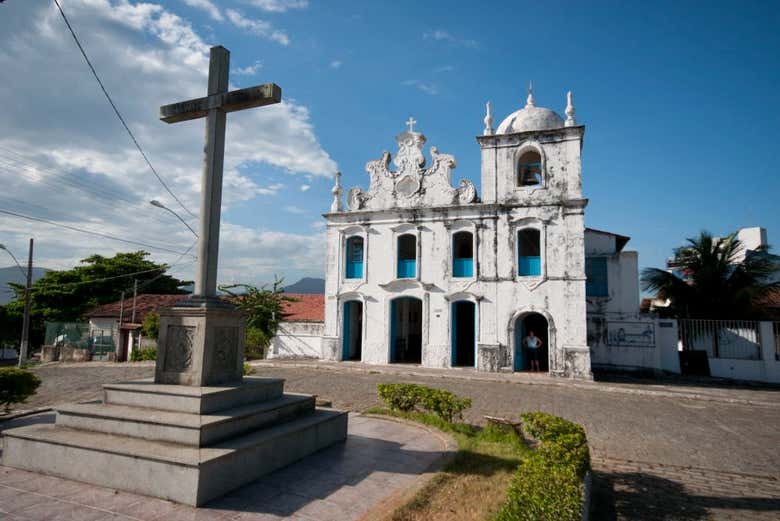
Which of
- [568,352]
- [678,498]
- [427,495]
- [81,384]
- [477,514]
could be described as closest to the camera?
[477,514]

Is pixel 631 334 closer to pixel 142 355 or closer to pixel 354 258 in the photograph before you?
pixel 354 258

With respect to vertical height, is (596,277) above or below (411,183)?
below

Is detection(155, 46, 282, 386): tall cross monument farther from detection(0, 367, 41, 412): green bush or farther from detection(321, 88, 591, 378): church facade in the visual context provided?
detection(321, 88, 591, 378): church facade

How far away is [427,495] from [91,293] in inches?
1328

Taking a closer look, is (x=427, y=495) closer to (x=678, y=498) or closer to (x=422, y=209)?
(x=678, y=498)

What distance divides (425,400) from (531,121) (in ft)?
43.1

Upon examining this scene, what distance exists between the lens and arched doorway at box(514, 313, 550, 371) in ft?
53.7

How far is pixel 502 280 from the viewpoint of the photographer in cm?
1659

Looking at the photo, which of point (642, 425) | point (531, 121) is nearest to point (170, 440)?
point (642, 425)

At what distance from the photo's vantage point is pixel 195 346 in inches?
207

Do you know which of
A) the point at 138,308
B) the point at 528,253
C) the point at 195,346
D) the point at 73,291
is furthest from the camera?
the point at 73,291

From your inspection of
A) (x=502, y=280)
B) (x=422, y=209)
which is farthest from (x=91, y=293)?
(x=502, y=280)

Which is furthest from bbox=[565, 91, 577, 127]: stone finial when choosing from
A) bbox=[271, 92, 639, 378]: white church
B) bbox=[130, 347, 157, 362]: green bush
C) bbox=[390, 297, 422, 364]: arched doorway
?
bbox=[130, 347, 157, 362]: green bush

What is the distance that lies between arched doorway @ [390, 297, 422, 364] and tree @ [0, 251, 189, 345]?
1662 cm
